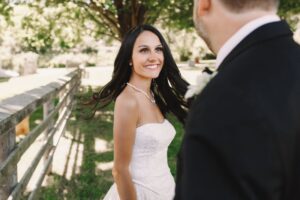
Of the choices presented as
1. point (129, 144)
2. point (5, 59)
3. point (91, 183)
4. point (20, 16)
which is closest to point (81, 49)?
point (5, 59)

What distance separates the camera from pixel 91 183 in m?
6.67

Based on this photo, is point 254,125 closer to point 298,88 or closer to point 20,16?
point 298,88

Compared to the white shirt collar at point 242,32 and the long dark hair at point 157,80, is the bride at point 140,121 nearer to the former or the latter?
the long dark hair at point 157,80

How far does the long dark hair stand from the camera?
11.7 feet

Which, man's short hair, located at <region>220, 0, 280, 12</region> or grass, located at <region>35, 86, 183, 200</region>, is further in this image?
grass, located at <region>35, 86, 183, 200</region>

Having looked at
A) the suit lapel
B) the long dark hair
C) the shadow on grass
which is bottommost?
the shadow on grass

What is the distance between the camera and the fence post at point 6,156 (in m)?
3.44

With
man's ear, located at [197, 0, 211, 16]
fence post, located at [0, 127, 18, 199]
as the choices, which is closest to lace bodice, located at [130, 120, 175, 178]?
fence post, located at [0, 127, 18, 199]

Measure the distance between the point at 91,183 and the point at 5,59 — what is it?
22.0 m

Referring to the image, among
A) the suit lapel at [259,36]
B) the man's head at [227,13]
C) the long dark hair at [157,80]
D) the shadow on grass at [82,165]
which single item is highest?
the man's head at [227,13]

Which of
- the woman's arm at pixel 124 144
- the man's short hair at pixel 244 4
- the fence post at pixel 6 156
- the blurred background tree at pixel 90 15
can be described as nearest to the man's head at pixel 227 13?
the man's short hair at pixel 244 4

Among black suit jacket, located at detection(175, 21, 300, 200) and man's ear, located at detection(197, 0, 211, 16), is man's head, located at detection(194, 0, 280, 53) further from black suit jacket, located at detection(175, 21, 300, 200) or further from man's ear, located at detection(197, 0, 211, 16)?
black suit jacket, located at detection(175, 21, 300, 200)

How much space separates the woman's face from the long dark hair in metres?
0.04

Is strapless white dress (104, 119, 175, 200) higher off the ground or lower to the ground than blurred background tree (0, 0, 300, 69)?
lower
